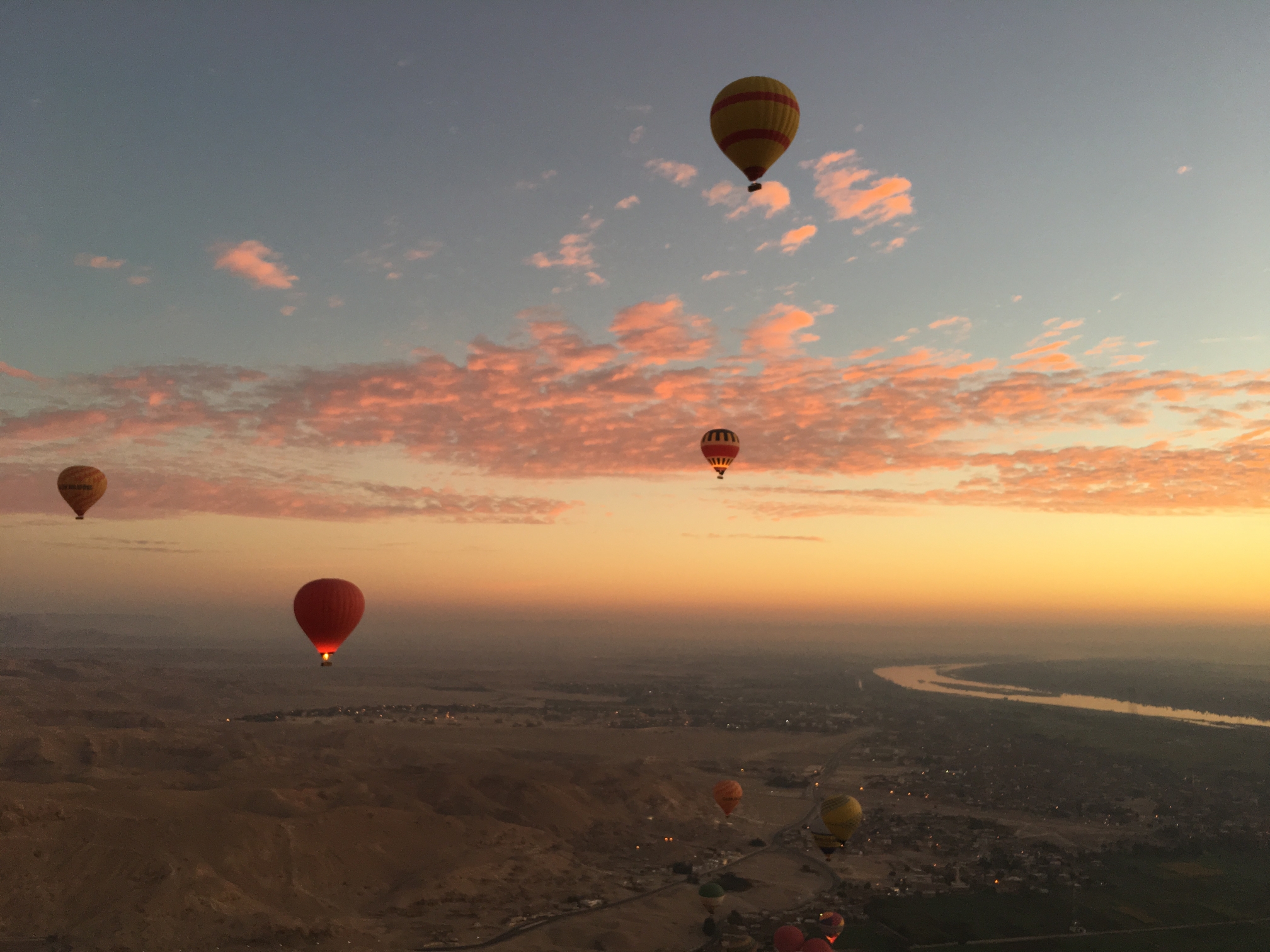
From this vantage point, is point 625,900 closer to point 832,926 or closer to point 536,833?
→ point 832,926

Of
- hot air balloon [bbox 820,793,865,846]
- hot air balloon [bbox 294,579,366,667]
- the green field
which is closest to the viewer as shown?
hot air balloon [bbox 294,579,366,667]

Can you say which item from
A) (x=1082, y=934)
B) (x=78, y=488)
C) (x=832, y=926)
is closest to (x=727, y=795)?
(x=832, y=926)

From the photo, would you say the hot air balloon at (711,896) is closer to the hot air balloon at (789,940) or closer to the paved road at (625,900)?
the paved road at (625,900)

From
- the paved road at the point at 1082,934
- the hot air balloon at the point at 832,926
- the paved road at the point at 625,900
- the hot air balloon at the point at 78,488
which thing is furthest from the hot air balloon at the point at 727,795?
the hot air balloon at the point at 78,488

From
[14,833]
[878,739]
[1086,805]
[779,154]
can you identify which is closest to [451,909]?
[14,833]

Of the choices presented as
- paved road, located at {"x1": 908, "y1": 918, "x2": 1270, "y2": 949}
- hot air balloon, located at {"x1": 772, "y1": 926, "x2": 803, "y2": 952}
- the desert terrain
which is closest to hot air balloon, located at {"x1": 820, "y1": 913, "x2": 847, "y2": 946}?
the desert terrain

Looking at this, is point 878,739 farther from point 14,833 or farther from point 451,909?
point 14,833

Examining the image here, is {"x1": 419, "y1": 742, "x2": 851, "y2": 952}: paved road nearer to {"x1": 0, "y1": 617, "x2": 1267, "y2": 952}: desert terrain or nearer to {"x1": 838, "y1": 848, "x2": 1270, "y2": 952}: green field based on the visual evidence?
{"x1": 0, "y1": 617, "x2": 1267, "y2": 952}: desert terrain
